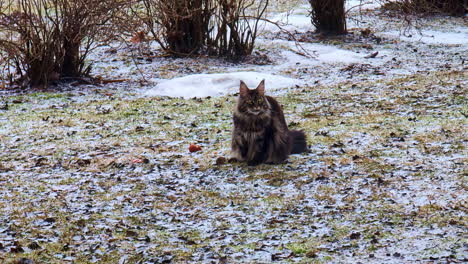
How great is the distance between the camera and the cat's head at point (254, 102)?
240 inches

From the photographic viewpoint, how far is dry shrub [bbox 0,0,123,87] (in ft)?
32.5

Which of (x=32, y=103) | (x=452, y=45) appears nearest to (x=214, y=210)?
(x=32, y=103)

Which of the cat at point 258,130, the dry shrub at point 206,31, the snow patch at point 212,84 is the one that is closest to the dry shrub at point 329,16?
the dry shrub at point 206,31

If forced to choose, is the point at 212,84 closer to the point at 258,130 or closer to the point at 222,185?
the point at 258,130

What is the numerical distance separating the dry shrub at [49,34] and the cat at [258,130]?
13.6 feet

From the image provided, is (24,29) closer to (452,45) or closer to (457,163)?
(457,163)

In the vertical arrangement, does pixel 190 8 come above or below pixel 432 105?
above

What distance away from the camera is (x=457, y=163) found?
605 centimetres

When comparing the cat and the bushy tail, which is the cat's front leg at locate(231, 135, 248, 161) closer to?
the cat

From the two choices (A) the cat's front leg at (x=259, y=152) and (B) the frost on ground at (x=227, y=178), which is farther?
(A) the cat's front leg at (x=259, y=152)

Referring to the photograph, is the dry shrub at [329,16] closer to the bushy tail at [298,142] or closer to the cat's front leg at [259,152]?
the bushy tail at [298,142]

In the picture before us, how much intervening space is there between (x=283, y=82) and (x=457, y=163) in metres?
5.19

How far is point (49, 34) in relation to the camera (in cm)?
1023

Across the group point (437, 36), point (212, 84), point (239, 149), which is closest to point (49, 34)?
point (212, 84)
